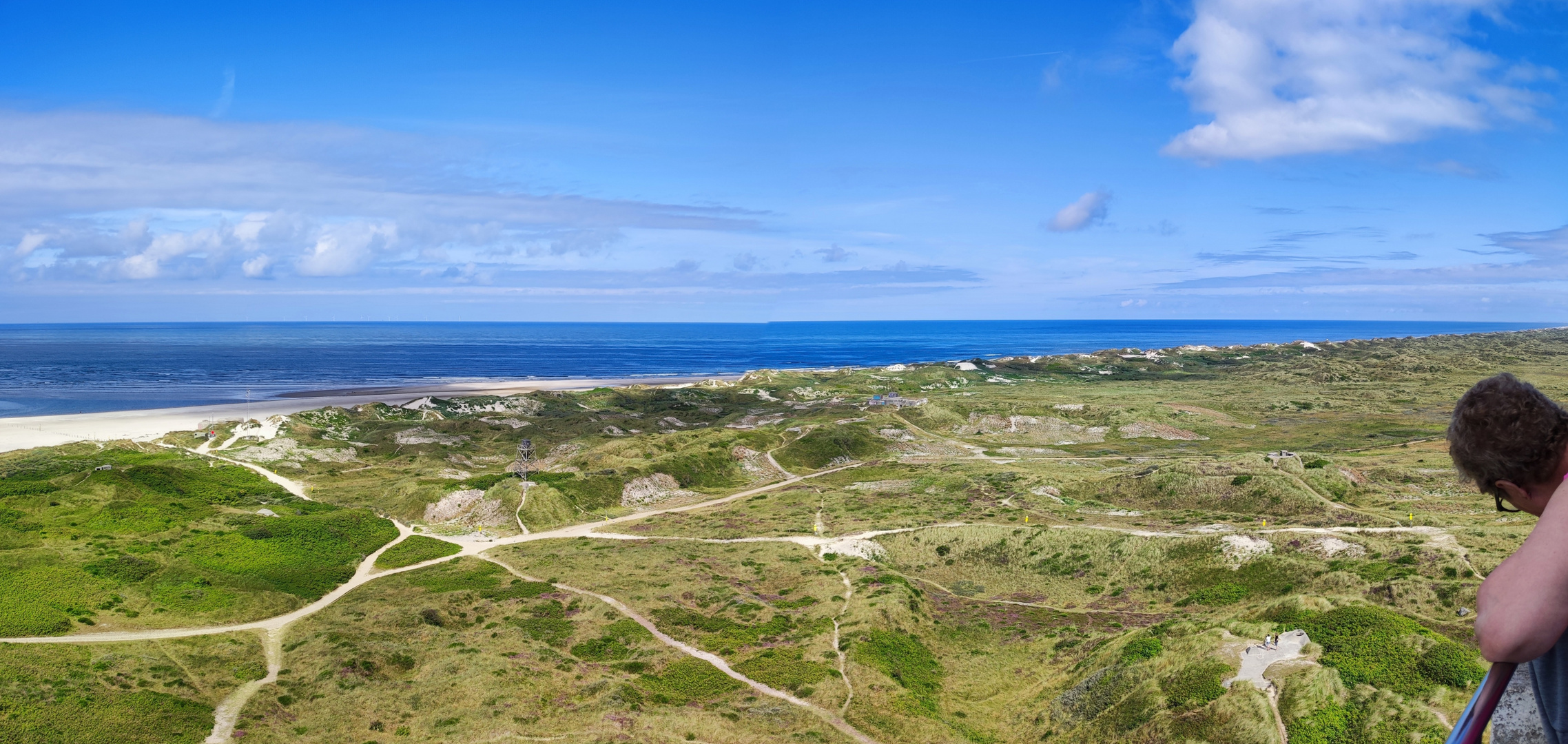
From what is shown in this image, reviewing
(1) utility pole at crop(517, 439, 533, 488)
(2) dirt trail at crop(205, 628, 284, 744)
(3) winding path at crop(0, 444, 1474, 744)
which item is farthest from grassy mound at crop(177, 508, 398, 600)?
(1) utility pole at crop(517, 439, 533, 488)

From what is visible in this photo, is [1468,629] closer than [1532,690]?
No

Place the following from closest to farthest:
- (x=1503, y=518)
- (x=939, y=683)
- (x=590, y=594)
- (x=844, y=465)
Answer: (x=939, y=683)
(x=590, y=594)
(x=1503, y=518)
(x=844, y=465)

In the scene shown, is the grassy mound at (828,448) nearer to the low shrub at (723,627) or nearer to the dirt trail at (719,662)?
the dirt trail at (719,662)

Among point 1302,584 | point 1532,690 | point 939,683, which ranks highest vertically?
point 1532,690

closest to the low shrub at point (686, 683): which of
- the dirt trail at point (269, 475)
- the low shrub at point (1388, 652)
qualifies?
the low shrub at point (1388, 652)

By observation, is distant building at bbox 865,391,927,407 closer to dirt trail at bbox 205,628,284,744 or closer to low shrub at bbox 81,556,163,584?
dirt trail at bbox 205,628,284,744

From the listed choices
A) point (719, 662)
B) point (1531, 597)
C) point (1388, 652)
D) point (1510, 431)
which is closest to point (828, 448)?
point (719, 662)

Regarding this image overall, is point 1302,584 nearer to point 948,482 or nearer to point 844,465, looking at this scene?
point 948,482

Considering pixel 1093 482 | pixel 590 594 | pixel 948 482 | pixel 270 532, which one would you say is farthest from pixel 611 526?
pixel 1093 482
